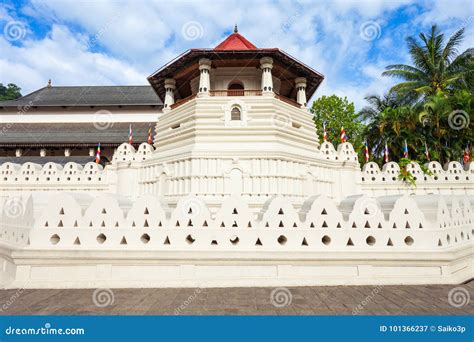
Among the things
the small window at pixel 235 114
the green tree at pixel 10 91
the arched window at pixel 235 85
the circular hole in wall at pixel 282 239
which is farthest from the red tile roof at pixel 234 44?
the green tree at pixel 10 91

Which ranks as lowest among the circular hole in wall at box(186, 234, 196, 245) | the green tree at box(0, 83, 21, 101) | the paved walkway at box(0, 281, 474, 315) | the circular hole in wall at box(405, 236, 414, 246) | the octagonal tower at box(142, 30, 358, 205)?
the paved walkway at box(0, 281, 474, 315)

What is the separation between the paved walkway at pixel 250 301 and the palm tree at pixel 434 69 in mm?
25600

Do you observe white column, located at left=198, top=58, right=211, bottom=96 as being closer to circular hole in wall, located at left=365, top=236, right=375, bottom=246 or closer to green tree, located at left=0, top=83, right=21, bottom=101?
circular hole in wall, located at left=365, top=236, right=375, bottom=246

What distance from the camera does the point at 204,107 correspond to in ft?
50.6

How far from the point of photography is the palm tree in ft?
81.4

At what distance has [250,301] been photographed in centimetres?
503

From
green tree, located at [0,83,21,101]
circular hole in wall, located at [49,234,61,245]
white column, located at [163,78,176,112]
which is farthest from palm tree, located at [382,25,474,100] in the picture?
green tree, located at [0,83,21,101]

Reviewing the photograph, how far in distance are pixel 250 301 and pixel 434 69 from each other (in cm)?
3007

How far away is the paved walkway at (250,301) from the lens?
15.0 ft

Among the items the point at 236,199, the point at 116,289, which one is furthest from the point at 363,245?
the point at 116,289

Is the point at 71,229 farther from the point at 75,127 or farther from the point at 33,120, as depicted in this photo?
the point at 33,120

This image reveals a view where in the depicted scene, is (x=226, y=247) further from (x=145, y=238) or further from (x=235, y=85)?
(x=235, y=85)

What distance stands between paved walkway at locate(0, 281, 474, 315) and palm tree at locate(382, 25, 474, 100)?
84.0ft

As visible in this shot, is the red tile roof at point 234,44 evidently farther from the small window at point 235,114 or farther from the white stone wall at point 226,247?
the white stone wall at point 226,247
